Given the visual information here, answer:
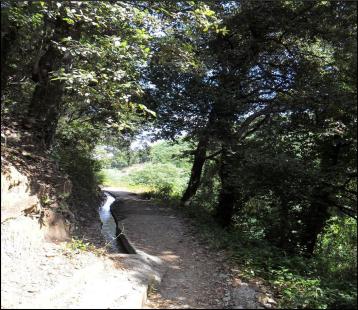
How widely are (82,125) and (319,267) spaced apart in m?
11.7

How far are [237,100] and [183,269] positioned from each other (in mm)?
6546

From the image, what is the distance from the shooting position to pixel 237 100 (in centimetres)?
1278

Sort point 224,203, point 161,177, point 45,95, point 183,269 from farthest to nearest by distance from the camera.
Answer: point 161,177
point 224,203
point 45,95
point 183,269

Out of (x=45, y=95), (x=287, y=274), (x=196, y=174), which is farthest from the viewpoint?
(x=196, y=174)

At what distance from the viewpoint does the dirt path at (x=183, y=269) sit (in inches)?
256

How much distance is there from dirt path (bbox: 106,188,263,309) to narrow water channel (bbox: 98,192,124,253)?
16.1 inches

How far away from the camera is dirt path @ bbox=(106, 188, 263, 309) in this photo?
650 cm

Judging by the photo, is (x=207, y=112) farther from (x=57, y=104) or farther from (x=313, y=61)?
(x=57, y=104)

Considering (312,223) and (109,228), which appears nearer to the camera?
(312,223)

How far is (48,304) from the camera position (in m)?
5.37

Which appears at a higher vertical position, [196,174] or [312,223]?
[196,174]

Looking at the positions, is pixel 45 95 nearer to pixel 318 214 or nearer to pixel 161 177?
pixel 318 214

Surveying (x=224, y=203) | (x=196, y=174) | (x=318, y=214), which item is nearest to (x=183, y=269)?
(x=318, y=214)

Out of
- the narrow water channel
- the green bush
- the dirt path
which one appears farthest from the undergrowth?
the green bush
